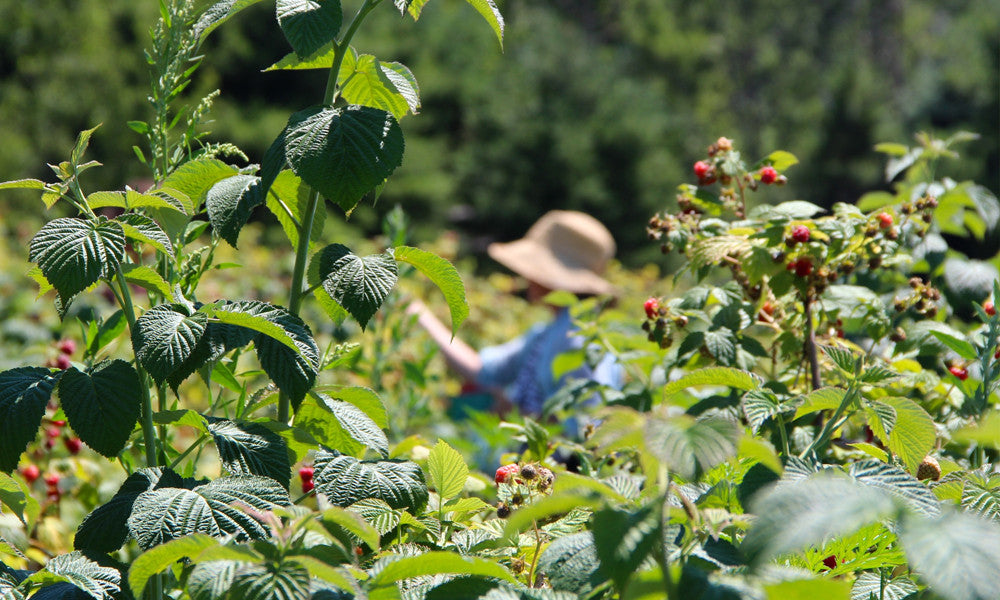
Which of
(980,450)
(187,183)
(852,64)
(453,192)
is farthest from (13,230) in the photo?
(852,64)

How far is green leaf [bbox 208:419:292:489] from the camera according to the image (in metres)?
1.04

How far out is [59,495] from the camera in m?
1.90

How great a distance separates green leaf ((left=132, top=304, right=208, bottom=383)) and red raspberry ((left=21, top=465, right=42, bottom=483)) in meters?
1.15

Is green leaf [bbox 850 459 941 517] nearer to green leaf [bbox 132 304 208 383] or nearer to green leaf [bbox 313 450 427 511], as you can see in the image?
green leaf [bbox 313 450 427 511]

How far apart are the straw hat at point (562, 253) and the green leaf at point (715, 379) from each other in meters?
3.32

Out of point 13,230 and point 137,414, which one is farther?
point 13,230

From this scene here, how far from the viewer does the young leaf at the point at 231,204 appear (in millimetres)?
1078

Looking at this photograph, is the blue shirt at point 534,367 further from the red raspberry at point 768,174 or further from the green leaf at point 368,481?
the green leaf at point 368,481

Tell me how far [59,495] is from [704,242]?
1.49m

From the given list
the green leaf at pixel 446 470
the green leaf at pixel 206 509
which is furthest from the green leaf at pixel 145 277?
the green leaf at pixel 446 470

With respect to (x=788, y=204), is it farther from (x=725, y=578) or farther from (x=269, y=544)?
(x=269, y=544)

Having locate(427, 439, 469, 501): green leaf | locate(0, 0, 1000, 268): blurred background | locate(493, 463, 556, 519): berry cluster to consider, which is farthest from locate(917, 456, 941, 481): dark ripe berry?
locate(0, 0, 1000, 268): blurred background

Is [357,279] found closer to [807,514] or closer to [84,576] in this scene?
[84,576]

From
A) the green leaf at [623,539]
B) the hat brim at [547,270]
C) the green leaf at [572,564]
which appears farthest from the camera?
the hat brim at [547,270]
